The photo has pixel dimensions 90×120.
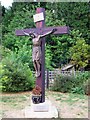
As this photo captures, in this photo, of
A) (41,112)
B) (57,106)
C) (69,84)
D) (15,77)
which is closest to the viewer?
(41,112)

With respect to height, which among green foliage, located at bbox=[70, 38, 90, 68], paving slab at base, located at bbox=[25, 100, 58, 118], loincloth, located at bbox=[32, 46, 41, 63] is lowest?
paving slab at base, located at bbox=[25, 100, 58, 118]

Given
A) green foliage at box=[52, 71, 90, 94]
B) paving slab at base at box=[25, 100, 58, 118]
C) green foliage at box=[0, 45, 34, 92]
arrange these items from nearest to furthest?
paving slab at base at box=[25, 100, 58, 118] < green foliage at box=[0, 45, 34, 92] < green foliage at box=[52, 71, 90, 94]

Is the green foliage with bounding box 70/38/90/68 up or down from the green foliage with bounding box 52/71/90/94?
up

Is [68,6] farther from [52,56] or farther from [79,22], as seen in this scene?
[52,56]

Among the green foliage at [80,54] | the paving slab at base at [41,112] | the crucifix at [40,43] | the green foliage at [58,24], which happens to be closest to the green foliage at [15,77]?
the crucifix at [40,43]

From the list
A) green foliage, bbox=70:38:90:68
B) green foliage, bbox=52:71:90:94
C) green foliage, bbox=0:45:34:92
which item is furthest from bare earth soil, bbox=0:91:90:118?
green foliage, bbox=70:38:90:68

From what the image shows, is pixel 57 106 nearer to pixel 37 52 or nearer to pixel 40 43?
pixel 37 52

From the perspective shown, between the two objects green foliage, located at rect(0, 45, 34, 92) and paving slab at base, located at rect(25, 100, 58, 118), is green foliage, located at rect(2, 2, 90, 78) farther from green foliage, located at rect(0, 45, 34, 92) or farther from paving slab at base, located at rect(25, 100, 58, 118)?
paving slab at base, located at rect(25, 100, 58, 118)

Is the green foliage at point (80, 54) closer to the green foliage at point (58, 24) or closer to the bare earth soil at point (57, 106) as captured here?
the green foliage at point (58, 24)

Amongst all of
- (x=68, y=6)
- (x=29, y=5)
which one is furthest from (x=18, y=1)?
(x=68, y=6)

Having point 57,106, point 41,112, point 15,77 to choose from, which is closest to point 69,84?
point 15,77

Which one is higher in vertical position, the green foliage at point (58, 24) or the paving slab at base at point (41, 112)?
the green foliage at point (58, 24)

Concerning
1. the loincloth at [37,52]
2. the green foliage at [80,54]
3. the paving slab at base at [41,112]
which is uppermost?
the loincloth at [37,52]

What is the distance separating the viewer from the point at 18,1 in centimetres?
1399
